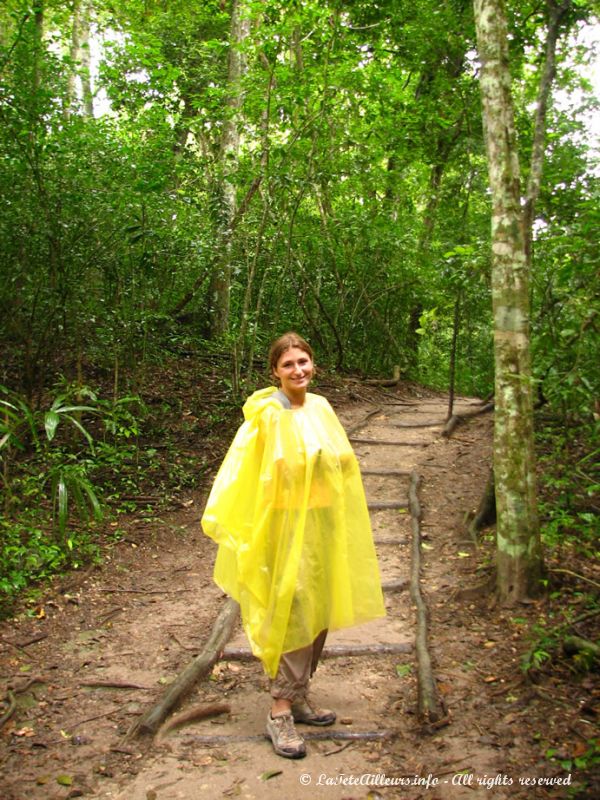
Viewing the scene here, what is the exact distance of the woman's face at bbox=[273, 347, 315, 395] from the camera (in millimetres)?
3303

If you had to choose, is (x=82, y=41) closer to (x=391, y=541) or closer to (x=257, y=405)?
(x=391, y=541)

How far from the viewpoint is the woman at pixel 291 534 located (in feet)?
10.2

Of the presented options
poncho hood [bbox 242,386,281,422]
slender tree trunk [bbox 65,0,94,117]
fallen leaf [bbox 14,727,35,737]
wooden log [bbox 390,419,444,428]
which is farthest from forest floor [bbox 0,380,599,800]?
slender tree trunk [bbox 65,0,94,117]

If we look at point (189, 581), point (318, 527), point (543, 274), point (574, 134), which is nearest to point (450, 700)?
point (318, 527)

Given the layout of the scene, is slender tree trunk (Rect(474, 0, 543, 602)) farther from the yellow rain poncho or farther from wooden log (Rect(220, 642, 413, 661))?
the yellow rain poncho

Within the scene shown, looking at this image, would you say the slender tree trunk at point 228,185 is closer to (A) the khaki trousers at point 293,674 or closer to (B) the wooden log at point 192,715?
(B) the wooden log at point 192,715

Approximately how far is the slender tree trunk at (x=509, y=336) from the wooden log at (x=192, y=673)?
186 cm

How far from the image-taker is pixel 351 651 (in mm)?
4242

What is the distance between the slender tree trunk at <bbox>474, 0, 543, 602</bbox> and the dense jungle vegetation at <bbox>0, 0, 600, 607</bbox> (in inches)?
12.2

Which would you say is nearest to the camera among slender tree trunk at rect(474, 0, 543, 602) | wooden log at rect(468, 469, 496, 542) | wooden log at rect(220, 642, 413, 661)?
wooden log at rect(220, 642, 413, 661)

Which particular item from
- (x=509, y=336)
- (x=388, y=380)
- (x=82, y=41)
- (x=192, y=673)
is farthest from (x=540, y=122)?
(x=82, y=41)

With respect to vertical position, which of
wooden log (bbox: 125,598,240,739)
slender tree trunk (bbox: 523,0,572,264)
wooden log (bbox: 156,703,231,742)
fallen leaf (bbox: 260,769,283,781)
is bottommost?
wooden log (bbox: 156,703,231,742)

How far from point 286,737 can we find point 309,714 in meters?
0.26

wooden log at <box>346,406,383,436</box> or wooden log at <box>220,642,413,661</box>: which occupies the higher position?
wooden log at <box>346,406,383,436</box>
